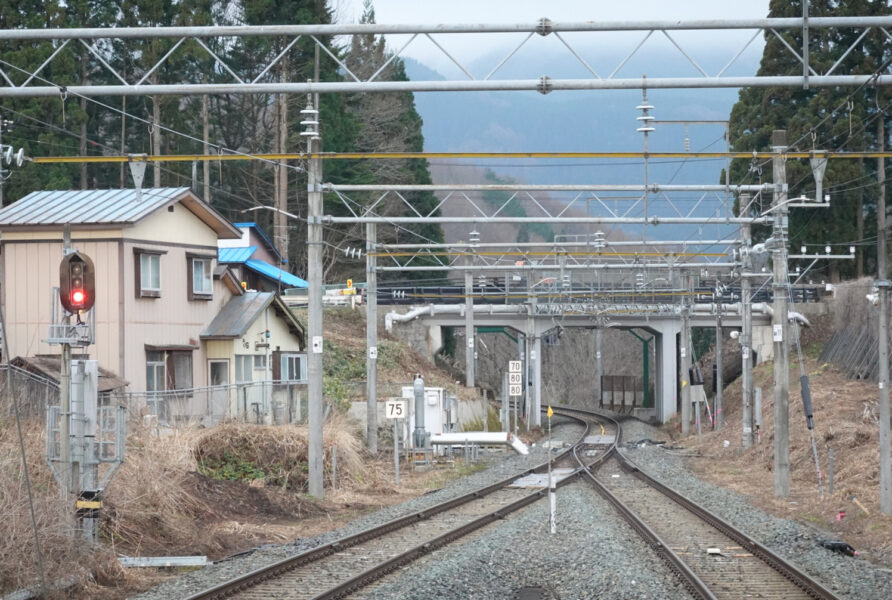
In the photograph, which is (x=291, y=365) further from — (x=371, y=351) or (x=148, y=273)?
(x=148, y=273)

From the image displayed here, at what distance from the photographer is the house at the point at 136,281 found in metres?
26.7

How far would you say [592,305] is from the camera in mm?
49375

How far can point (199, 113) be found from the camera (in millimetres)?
54531

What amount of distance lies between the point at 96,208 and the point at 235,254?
15.7 meters

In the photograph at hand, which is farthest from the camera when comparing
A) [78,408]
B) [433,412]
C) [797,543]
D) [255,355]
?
[433,412]

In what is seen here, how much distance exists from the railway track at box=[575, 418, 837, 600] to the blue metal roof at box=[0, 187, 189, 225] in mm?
12713

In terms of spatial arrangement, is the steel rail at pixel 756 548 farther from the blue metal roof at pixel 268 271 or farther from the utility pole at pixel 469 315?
the blue metal roof at pixel 268 271

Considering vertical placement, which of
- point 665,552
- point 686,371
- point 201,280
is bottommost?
point 665,552

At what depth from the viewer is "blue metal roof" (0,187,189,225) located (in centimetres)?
2694

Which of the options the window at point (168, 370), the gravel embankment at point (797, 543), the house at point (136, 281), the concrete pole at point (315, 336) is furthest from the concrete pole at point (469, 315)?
the concrete pole at point (315, 336)

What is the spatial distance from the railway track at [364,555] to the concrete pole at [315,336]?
240 cm

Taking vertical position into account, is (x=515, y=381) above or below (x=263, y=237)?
below

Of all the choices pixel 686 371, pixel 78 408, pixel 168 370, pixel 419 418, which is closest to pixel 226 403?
pixel 168 370

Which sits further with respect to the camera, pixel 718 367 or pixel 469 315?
pixel 469 315
